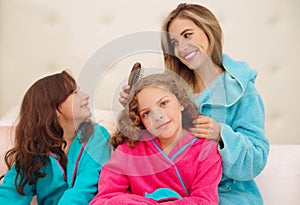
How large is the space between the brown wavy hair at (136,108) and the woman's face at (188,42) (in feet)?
0.22

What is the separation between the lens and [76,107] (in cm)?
114

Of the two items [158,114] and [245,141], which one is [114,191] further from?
[245,141]

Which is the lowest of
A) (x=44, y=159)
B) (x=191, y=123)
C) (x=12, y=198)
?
(x=12, y=198)

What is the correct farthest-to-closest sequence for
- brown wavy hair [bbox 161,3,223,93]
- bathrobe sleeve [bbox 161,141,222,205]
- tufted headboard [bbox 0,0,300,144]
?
1. tufted headboard [bbox 0,0,300,144]
2. brown wavy hair [bbox 161,3,223,93]
3. bathrobe sleeve [bbox 161,141,222,205]

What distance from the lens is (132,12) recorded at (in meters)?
1.79

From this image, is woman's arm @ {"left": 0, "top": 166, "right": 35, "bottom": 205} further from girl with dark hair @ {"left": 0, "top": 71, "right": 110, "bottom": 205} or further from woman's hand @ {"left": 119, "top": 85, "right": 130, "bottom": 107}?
woman's hand @ {"left": 119, "top": 85, "right": 130, "bottom": 107}

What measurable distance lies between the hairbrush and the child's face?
46 mm

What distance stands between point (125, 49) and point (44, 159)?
41cm

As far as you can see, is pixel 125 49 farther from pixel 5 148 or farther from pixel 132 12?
pixel 132 12

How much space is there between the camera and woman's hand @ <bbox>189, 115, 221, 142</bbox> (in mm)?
1035

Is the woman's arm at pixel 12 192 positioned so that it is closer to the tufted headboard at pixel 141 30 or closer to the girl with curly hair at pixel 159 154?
the girl with curly hair at pixel 159 154

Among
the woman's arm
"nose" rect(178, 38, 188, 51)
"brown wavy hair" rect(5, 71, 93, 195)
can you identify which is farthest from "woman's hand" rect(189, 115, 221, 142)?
the woman's arm

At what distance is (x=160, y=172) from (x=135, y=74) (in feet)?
0.85

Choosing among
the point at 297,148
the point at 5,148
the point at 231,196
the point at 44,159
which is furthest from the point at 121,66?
the point at 297,148
